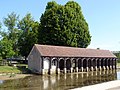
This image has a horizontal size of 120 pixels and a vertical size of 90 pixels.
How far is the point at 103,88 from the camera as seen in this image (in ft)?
93.9

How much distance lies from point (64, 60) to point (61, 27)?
14.2 m

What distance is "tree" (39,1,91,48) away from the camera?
70625 mm

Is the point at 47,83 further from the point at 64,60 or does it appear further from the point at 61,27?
the point at 61,27

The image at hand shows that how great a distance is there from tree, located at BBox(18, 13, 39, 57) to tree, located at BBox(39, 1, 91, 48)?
198 inches

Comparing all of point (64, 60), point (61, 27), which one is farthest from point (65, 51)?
point (61, 27)

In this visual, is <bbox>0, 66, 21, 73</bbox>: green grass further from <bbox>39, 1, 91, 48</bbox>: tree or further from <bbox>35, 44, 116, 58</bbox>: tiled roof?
<bbox>39, 1, 91, 48</bbox>: tree

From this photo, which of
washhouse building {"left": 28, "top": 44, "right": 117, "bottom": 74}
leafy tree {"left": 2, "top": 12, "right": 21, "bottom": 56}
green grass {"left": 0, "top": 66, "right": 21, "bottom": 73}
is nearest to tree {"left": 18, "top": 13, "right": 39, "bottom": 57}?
leafy tree {"left": 2, "top": 12, "right": 21, "bottom": 56}

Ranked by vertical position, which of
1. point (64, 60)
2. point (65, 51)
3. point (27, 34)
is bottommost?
point (64, 60)

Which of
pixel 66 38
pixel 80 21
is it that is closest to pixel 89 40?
pixel 80 21

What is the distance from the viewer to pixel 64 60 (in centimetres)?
5941

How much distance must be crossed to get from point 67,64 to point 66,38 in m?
9.89

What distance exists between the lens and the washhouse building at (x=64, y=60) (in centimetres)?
5573

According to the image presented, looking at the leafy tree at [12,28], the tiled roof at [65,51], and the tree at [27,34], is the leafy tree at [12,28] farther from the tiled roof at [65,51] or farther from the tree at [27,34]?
the tiled roof at [65,51]

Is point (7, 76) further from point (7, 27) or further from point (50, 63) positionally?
point (7, 27)
